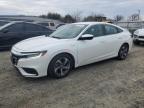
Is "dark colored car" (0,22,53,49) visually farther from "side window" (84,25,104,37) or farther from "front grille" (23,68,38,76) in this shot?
"front grille" (23,68,38,76)

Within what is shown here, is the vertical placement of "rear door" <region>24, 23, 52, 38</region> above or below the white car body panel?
above

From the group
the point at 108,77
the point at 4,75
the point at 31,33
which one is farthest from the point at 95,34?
the point at 31,33

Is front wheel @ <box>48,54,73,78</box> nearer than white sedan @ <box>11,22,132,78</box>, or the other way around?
white sedan @ <box>11,22,132,78</box>

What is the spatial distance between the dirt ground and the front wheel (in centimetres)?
16

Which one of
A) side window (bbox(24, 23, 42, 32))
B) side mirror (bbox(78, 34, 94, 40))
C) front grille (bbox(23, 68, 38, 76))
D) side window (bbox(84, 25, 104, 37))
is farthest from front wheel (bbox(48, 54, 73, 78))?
side window (bbox(24, 23, 42, 32))

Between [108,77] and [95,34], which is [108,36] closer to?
[95,34]

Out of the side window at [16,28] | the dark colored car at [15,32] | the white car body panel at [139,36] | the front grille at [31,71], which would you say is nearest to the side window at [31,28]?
the dark colored car at [15,32]

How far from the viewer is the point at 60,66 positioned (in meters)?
4.99

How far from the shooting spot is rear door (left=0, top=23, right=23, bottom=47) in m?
8.41

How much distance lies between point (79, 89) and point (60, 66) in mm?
876

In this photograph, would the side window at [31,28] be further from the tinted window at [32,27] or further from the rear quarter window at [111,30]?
the rear quarter window at [111,30]

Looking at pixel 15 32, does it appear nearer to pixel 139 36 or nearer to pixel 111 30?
pixel 111 30

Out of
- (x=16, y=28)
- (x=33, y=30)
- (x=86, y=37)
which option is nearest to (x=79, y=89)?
(x=86, y=37)

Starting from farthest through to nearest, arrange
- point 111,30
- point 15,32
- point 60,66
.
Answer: point 15,32
point 111,30
point 60,66
